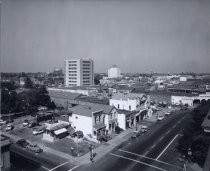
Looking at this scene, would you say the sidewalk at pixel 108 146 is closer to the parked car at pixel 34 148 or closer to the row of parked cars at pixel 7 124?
the parked car at pixel 34 148

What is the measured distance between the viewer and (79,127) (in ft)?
126

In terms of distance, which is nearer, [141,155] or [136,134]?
[141,155]

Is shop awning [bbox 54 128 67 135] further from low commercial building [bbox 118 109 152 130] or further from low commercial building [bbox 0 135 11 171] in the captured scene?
low commercial building [bbox 0 135 11 171]

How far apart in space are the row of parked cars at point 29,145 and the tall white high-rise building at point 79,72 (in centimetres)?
8024

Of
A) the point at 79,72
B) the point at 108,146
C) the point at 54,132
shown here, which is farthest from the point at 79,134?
the point at 79,72

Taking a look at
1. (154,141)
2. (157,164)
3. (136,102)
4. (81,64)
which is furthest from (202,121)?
(81,64)

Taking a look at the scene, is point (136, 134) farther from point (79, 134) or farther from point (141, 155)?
point (79, 134)

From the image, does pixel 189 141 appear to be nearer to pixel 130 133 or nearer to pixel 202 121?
pixel 202 121

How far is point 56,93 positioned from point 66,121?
115ft

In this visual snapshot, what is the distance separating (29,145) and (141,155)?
776 inches

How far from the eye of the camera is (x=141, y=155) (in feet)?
95.2

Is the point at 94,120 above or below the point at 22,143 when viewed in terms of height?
above

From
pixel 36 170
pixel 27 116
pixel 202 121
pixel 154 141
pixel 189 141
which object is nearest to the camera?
pixel 36 170

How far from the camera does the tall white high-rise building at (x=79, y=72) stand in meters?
113
